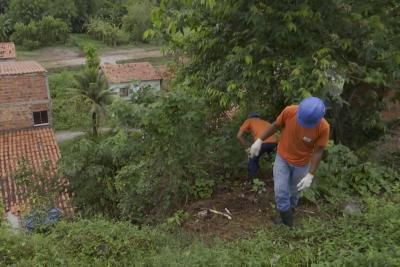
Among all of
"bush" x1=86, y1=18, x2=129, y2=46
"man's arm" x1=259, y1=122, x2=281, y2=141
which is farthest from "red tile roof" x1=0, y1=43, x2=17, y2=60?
"man's arm" x1=259, y1=122, x2=281, y2=141

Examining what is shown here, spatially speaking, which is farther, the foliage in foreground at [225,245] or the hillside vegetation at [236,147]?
the hillside vegetation at [236,147]

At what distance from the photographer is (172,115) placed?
209 inches

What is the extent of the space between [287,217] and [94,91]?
63.6ft

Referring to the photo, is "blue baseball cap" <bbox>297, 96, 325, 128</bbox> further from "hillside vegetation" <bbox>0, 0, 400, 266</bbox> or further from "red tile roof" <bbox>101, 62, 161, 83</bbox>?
"red tile roof" <bbox>101, 62, 161, 83</bbox>

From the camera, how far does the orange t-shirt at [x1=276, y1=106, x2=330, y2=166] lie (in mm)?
4051

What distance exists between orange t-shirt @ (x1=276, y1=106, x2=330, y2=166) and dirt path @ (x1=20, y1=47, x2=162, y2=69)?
34.2 meters

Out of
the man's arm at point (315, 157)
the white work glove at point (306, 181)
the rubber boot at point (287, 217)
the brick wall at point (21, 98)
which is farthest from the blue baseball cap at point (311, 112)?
the brick wall at point (21, 98)

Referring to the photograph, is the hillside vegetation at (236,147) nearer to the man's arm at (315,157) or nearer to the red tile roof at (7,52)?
the man's arm at (315,157)

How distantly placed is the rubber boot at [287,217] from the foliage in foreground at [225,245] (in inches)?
3.6

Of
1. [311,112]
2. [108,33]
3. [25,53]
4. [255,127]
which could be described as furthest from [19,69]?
[108,33]

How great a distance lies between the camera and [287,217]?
449 centimetres

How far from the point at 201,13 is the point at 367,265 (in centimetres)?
378

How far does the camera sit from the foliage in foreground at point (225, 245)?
152 inches

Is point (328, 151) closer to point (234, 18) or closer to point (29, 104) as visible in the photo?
point (234, 18)
